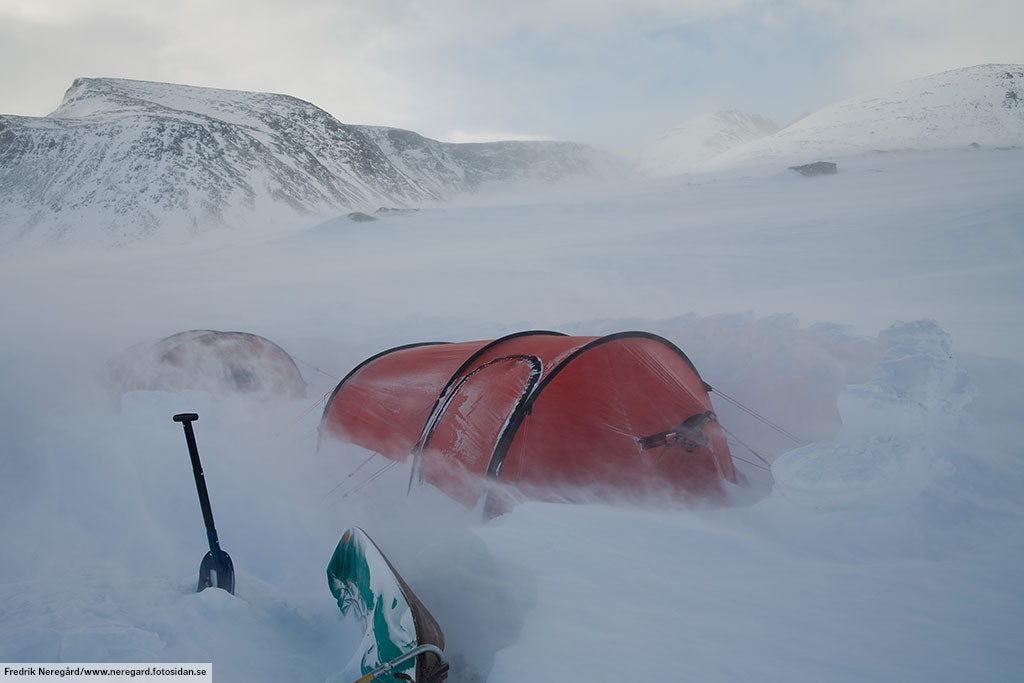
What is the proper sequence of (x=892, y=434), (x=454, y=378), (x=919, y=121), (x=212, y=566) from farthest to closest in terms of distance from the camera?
1. (x=919, y=121)
2. (x=454, y=378)
3. (x=892, y=434)
4. (x=212, y=566)

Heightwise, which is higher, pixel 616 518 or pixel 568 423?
pixel 568 423

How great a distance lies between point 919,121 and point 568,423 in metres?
52.0

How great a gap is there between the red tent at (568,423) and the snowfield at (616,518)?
344 millimetres

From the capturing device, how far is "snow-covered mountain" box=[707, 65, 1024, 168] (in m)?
38.2

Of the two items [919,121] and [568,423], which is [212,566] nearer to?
[568,423]

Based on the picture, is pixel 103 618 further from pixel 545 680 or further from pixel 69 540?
pixel 545 680

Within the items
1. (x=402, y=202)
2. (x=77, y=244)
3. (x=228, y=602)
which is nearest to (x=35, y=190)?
(x=77, y=244)

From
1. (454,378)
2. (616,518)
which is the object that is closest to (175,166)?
(454,378)

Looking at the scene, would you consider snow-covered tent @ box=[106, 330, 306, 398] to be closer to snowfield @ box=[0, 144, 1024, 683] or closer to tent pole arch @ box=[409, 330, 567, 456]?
snowfield @ box=[0, 144, 1024, 683]

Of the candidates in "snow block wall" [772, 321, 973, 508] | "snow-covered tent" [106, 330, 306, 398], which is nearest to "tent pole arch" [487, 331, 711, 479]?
"snow block wall" [772, 321, 973, 508]

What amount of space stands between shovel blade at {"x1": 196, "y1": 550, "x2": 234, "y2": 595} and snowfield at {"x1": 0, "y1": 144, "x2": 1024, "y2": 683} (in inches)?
2.9

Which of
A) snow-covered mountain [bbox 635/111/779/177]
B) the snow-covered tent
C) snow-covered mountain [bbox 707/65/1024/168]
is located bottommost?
the snow-covered tent

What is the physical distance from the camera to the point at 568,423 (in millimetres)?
4523

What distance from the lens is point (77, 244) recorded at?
41.7m
